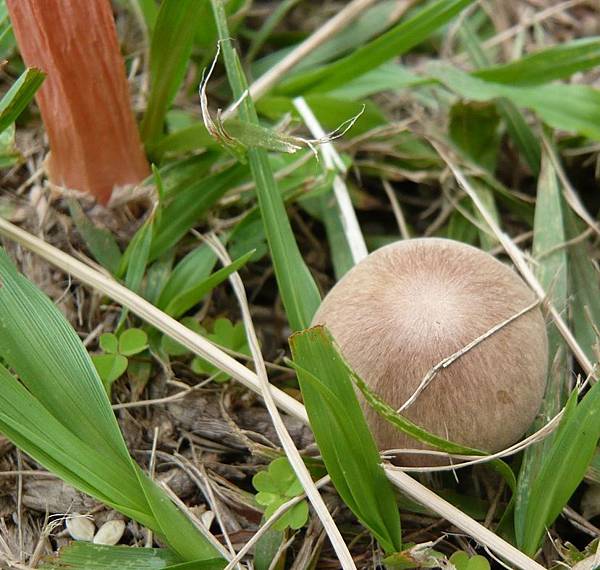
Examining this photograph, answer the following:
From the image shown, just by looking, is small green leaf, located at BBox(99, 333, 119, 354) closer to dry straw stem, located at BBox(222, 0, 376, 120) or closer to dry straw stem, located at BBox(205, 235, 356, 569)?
dry straw stem, located at BBox(205, 235, 356, 569)

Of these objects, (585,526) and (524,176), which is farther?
(524,176)

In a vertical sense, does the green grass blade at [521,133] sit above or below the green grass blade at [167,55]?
below

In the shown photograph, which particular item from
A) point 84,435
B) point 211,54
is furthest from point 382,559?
point 211,54

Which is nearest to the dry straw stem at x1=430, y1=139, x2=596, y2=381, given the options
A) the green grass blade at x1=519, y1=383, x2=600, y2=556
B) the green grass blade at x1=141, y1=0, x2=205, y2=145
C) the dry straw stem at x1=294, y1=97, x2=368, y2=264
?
the green grass blade at x1=519, y1=383, x2=600, y2=556

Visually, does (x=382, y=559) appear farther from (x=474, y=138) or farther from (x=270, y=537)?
(x=474, y=138)

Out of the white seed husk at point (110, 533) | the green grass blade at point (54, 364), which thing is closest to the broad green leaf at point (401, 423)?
the green grass blade at point (54, 364)

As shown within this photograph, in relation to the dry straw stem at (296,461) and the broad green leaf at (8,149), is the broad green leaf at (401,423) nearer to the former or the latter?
the dry straw stem at (296,461)

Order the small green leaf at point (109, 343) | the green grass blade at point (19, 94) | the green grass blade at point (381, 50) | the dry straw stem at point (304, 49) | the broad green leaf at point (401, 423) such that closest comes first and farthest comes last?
1. the broad green leaf at point (401, 423)
2. the green grass blade at point (19, 94)
3. the small green leaf at point (109, 343)
4. the green grass blade at point (381, 50)
5. the dry straw stem at point (304, 49)
